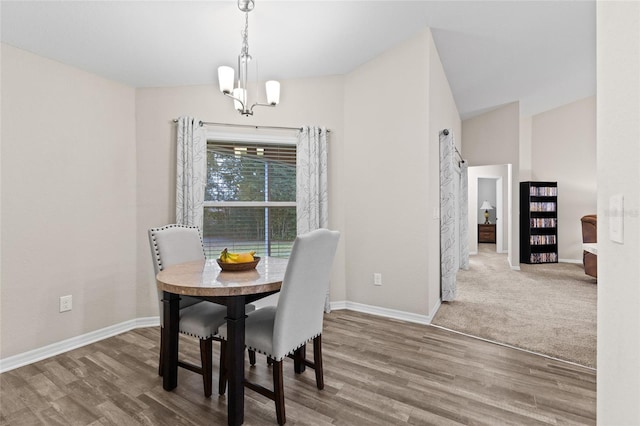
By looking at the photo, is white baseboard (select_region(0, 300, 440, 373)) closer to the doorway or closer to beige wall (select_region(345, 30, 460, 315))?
beige wall (select_region(345, 30, 460, 315))

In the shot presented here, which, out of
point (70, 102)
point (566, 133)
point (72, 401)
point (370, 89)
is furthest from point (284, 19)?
point (566, 133)

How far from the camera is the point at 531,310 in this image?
358cm

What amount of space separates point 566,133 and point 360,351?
21.8 ft

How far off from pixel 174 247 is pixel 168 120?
1536mm

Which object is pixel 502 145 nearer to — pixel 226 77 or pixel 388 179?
pixel 388 179

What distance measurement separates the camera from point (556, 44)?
3.76 m

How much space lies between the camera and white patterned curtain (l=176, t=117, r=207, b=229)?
323 cm

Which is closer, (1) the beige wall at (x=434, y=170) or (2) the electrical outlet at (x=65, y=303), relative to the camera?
(2) the electrical outlet at (x=65, y=303)

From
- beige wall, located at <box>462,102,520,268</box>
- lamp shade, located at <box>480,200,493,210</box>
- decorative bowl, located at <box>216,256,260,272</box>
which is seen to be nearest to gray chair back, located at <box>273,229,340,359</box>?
decorative bowl, located at <box>216,256,260,272</box>

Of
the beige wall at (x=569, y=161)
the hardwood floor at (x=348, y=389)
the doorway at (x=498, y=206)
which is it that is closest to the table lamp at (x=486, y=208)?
the doorway at (x=498, y=206)

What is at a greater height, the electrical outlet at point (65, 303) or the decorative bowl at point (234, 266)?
the decorative bowl at point (234, 266)

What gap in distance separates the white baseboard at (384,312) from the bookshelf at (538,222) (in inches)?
158

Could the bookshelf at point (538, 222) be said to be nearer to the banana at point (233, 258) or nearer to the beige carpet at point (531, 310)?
the beige carpet at point (531, 310)

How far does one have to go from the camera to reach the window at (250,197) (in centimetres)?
353
